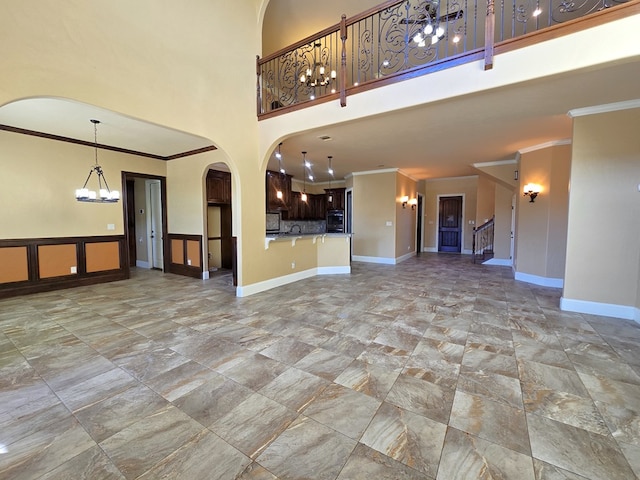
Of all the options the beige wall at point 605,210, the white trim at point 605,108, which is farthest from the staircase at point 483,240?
the white trim at point 605,108

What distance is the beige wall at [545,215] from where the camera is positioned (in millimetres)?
5277

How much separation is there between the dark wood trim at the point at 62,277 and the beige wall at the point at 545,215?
8859 millimetres

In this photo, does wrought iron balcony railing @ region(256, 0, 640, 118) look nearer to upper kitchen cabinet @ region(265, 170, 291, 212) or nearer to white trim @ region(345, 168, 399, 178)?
upper kitchen cabinet @ region(265, 170, 291, 212)

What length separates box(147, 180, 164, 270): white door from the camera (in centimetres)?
740

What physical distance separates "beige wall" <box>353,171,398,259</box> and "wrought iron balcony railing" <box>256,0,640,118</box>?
2837 mm

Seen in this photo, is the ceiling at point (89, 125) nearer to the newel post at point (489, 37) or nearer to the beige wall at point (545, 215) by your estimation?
the newel post at point (489, 37)

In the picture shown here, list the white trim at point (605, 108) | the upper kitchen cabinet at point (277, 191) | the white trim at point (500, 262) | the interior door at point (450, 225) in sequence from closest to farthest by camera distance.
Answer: the white trim at point (605, 108), the white trim at point (500, 262), the upper kitchen cabinet at point (277, 191), the interior door at point (450, 225)

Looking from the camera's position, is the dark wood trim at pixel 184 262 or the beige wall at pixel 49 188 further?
the dark wood trim at pixel 184 262

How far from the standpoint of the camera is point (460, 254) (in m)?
10.2

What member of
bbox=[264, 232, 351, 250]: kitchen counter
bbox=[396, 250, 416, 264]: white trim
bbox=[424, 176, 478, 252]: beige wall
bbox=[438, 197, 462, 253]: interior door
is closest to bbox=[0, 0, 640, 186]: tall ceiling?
bbox=[264, 232, 351, 250]: kitchen counter

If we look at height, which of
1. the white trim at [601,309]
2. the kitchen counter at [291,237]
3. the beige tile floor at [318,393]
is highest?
the kitchen counter at [291,237]

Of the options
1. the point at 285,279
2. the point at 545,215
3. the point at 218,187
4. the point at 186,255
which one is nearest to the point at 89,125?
the point at 218,187

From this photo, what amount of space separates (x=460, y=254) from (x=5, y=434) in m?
11.2

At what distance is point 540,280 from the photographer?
5605mm
